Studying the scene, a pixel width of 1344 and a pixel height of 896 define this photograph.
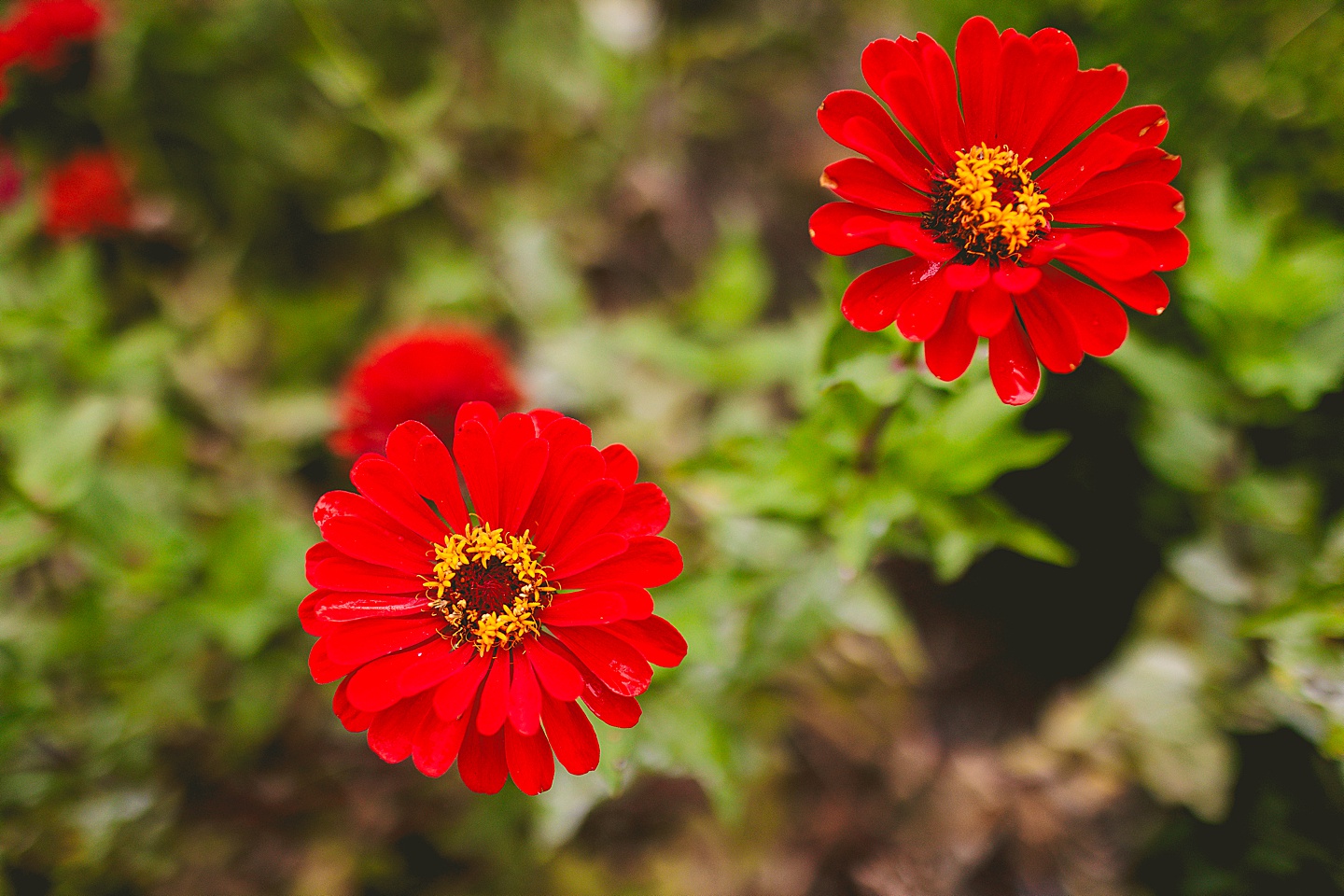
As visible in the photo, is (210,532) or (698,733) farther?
(210,532)

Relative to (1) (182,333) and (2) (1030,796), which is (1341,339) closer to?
(2) (1030,796)

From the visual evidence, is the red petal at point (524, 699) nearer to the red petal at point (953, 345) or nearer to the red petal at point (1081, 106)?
the red petal at point (953, 345)

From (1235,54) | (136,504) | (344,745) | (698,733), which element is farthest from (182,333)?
(1235,54)

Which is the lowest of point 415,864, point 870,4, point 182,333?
point 415,864

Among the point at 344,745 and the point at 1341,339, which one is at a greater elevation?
the point at 344,745

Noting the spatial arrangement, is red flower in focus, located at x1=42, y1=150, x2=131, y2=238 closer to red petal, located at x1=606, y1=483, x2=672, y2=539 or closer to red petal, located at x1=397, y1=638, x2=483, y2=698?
red petal, located at x1=397, y1=638, x2=483, y2=698

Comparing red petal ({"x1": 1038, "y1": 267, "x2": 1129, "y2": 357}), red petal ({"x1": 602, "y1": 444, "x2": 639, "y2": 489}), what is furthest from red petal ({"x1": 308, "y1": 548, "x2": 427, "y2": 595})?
red petal ({"x1": 1038, "y1": 267, "x2": 1129, "y2": 357})
